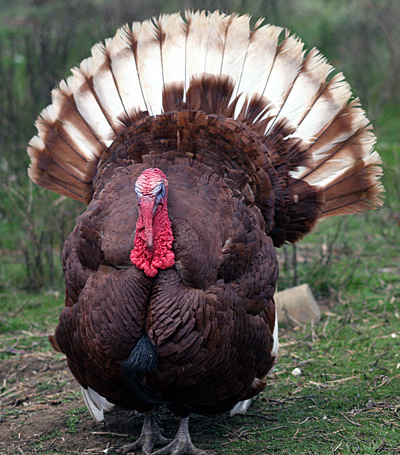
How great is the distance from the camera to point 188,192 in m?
3.58

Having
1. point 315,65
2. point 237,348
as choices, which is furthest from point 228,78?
point 237,348

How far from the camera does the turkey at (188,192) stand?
3.16 meters

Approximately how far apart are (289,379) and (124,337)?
1.83 meters

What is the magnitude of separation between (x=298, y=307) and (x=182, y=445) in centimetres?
209

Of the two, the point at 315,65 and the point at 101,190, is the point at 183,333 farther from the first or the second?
the point at 315,65

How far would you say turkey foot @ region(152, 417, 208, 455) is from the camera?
3.66m

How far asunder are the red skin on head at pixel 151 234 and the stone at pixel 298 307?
2.42 m

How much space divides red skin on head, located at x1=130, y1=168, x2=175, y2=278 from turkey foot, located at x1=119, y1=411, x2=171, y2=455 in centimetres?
120

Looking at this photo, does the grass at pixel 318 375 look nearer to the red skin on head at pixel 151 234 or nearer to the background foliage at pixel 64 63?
the background foliage at pixel 64 63

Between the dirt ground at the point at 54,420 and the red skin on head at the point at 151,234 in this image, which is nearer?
the red skin on head at the point at 151,234

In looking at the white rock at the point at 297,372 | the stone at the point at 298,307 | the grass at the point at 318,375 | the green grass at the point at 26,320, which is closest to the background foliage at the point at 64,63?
the green grass at the point at 26,320

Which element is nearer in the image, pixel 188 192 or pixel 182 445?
pixel 188 192

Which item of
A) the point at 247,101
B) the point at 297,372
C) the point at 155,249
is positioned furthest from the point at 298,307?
the point at 155,249

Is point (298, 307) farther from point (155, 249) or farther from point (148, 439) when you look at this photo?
point (155, 249)
